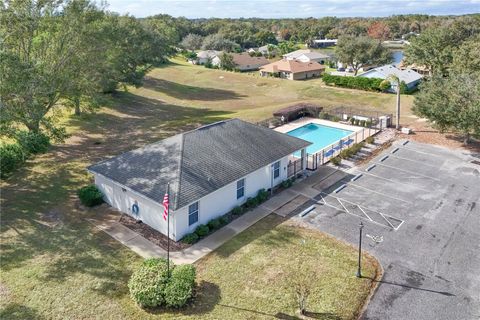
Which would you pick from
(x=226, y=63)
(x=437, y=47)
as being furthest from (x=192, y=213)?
(x=226, y=63)

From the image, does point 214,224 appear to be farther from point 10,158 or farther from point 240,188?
point 10,158

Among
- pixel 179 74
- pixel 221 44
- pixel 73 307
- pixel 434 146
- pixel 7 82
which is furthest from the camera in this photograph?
pixel 221 44

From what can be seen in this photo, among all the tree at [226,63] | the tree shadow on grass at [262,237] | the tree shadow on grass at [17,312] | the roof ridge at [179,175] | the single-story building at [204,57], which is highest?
the single-story building at [204,57]

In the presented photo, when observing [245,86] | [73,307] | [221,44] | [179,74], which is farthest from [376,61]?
[73,307]

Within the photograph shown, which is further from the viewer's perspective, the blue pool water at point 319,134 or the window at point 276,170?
the blue pool water at point 319,134

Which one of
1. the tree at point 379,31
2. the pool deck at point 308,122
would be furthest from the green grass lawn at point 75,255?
the tree at point 379,31

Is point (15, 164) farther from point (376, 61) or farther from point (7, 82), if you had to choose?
point (376, 61)

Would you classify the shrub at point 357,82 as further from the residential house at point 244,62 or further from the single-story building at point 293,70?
the residential house at point 244,62
